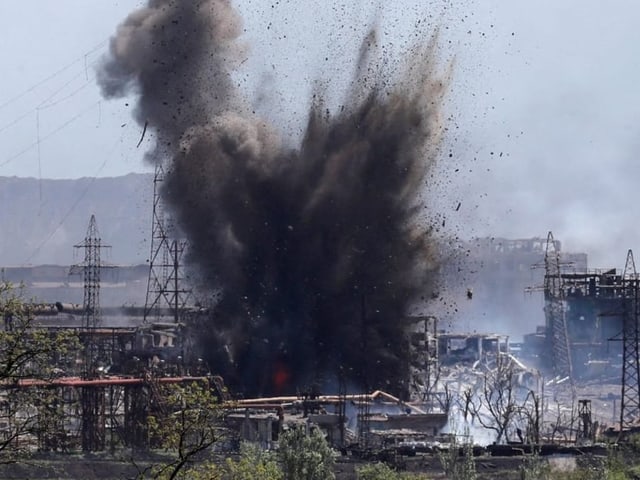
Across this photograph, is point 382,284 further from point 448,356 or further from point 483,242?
point 483,242

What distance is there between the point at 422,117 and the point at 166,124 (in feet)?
55.8

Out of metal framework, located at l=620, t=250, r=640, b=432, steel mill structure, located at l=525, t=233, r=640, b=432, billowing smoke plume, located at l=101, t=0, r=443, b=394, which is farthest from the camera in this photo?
steel mill structure, located at l=525, t=233, r=640, b=432

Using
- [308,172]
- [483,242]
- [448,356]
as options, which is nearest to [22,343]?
[308,172]

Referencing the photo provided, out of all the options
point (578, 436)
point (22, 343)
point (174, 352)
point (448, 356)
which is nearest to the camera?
point (22, 343)

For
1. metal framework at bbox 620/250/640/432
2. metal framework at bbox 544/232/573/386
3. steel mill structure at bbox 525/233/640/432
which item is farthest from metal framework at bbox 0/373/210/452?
metal framework at bbox 544/232/573/386

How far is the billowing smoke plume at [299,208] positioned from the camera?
83.9m

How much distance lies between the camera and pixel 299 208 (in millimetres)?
84875

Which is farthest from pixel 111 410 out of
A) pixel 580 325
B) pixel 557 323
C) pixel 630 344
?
pixel 580 325

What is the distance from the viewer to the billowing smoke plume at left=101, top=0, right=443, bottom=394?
83.9 m

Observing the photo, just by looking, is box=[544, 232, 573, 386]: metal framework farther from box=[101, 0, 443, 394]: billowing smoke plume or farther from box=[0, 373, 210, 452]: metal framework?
box=[0, 373, 210, 452]: metal framework

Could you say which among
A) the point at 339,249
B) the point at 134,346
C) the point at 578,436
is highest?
the point at 339,249

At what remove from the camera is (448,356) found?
12200cm

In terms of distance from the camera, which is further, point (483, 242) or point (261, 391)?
point (483, 242)

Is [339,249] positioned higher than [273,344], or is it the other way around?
[339,249]
